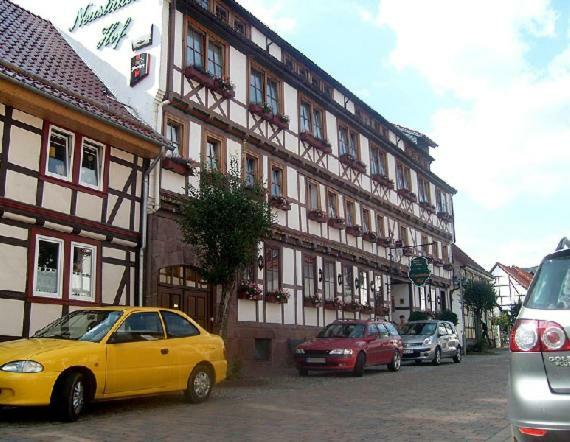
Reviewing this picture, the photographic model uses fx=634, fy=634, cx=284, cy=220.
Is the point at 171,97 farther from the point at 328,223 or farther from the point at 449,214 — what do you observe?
the point at 449,214

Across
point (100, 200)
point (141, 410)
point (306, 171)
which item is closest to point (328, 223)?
point (306, 171)

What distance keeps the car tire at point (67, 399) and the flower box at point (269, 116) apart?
43.8 ft

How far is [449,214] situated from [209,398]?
3167 cm

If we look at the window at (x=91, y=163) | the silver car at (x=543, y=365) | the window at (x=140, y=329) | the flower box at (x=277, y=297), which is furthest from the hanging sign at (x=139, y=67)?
the silver car at (x=543, y=365)

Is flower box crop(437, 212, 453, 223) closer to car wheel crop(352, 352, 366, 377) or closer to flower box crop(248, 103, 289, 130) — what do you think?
flower box crop(248, 103, 289, 130)

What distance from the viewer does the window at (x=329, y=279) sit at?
24.1m

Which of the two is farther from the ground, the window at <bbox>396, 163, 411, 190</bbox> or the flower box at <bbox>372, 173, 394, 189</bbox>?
the window at <bbox>396, 163, 411, 190</bbox>

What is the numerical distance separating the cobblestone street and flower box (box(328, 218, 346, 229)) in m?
11.2

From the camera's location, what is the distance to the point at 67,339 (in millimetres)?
9180

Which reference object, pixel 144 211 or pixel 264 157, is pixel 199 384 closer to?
pixel 144 211

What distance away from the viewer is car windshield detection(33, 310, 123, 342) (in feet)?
30.3

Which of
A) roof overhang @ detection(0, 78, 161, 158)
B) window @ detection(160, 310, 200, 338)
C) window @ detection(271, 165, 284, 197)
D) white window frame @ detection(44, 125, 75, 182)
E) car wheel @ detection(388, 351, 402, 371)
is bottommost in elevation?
car wheel @ detection(388, 351, 402, 371)

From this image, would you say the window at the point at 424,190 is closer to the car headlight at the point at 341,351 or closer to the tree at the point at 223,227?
the car headlight at the point at 341,351

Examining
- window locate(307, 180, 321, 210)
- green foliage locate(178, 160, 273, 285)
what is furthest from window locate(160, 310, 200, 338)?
window locate(307, 180, 321, 210)
